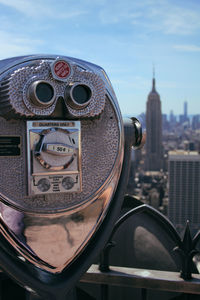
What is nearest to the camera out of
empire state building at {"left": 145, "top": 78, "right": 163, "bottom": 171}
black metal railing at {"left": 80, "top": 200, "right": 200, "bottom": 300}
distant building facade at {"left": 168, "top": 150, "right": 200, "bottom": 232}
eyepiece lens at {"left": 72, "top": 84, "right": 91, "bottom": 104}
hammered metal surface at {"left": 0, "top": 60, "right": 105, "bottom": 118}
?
hammered metal surface at {"left": 0, "top": 60, "right": 105, "bottom": 118}

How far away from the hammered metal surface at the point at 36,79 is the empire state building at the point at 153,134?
2772 inches

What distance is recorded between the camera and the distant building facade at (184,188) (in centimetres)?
5231

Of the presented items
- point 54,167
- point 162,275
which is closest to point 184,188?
point 162,275

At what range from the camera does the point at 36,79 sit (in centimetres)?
126

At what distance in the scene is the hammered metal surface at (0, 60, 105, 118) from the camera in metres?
1.23

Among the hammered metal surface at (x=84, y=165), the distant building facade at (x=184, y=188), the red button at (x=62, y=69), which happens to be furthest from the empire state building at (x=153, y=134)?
the red button at (x=62, y=69)

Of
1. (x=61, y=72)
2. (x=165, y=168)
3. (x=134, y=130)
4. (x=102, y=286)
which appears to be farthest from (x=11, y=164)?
(x=165, y=168)

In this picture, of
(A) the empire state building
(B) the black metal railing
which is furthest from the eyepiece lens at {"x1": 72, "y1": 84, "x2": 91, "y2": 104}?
(A) the empire state building

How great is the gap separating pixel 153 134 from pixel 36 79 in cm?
7766

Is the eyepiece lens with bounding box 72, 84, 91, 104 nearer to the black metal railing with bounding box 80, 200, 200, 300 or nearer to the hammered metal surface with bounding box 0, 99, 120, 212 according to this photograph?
the hammered metal surface with bounding box 0, 99, 120, 212

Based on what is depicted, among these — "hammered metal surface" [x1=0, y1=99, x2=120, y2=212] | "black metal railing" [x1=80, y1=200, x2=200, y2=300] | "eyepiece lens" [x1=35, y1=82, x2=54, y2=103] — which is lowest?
"black metal railing" [x1=80, y1=200, x2=200, y2=300]

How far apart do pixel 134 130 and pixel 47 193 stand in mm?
536

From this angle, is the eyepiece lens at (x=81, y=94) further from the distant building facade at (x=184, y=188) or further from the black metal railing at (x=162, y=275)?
the distant building facade at (x=184, y=188)

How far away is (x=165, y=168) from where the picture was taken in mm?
75625
